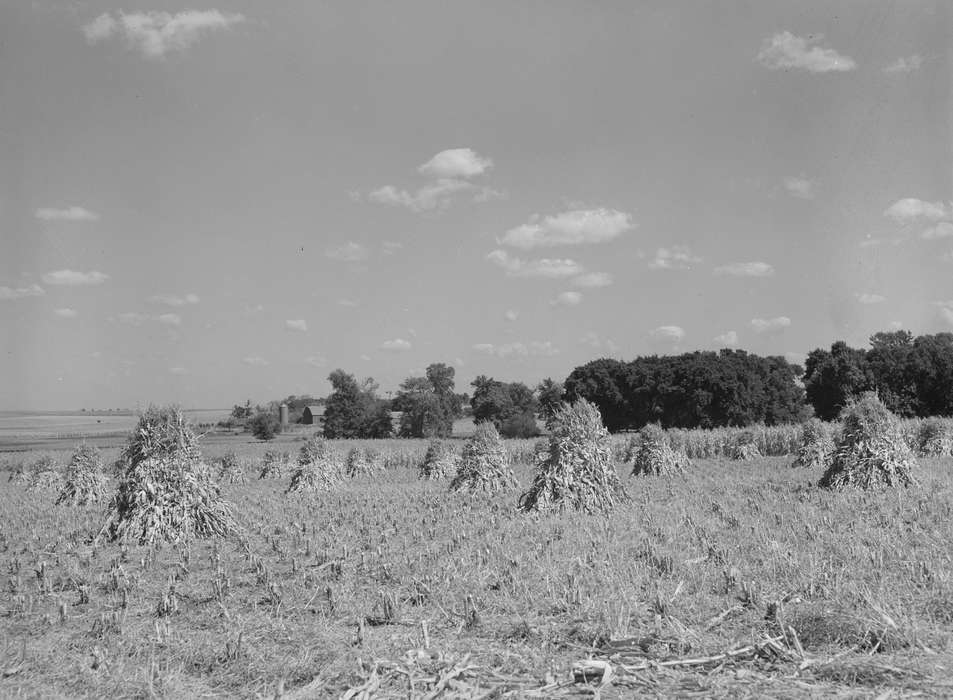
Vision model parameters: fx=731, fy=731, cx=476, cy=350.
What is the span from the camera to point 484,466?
2189cm

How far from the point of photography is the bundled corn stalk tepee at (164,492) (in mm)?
13352

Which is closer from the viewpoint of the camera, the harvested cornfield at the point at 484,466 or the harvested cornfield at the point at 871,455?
the harvested cornfield at the point at 871,455

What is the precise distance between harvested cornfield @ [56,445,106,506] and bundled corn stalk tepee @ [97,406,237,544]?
1029 cm

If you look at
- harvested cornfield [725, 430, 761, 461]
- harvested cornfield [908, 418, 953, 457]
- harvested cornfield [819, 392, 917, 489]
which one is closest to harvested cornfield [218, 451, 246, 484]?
harvested cornfield [819, 392, 917, 489]

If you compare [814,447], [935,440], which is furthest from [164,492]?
[935,440]

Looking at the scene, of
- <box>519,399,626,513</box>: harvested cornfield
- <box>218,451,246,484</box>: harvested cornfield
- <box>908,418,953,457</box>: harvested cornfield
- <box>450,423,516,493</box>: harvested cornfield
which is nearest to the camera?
<box>519,399,626,513</box>: harvested cornfield

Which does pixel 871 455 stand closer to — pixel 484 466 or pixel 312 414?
pixel 484 466

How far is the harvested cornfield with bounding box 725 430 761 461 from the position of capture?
39344 millimetres

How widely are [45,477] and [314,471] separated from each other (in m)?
13.3

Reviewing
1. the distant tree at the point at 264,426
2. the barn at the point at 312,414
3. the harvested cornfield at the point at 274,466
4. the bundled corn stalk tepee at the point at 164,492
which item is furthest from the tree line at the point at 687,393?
the bundled corn stalk tepee at the point at 164,492

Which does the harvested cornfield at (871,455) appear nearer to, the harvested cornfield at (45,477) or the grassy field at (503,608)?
the grassy field at (503,608)

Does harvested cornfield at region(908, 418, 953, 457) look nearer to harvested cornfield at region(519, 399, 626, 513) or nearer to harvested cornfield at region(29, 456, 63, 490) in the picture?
harvested cornfield at region(519, 399, 626, 513)

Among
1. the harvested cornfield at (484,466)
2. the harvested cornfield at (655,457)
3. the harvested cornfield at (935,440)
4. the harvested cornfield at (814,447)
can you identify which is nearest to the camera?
the harvested cornfield at (484,466)

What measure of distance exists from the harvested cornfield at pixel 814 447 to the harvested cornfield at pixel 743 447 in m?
7.18
